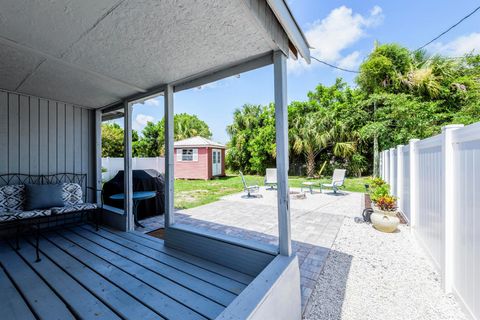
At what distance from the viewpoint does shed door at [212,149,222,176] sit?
1363 centimetres

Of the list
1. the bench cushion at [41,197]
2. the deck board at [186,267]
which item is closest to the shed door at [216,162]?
the bench cushion at [41,197]

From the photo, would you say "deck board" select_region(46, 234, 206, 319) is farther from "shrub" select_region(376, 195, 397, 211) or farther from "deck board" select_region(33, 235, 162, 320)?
"shrub" select_region(376, 195, 397, 211)

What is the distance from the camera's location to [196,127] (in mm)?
27281

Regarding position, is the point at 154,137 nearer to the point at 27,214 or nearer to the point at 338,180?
the point at 338,180

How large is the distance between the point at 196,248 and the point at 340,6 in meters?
11.7

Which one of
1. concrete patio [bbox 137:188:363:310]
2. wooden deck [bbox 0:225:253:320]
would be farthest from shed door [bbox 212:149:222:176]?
wooden deck [bbox 0:225:253:320]

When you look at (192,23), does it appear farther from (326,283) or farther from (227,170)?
(227,170)

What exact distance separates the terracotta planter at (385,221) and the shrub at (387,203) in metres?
0.09

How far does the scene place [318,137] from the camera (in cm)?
1137

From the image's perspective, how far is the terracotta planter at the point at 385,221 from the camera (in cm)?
367

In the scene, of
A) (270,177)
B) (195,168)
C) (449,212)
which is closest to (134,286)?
(449,212)

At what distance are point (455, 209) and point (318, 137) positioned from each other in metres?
9.84

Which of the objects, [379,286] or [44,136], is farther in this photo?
[44,136]

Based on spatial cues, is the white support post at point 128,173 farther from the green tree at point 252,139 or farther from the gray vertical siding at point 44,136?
the green tree at point 252,139
